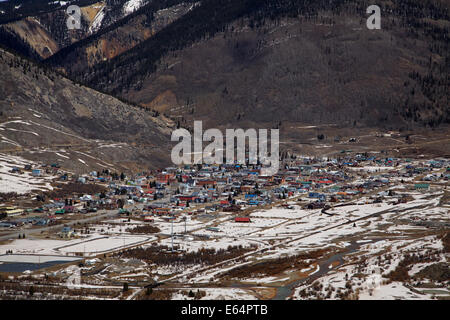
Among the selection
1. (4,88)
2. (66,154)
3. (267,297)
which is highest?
(4,88)

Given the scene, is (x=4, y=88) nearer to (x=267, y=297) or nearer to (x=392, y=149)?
(x=392, y=149)

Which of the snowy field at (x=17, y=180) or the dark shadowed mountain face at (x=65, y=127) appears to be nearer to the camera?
the snowy field at (x=17, y=180)

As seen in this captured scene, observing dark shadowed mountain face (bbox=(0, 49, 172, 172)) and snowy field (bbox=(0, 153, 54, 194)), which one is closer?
snowy field (bbox=(0, 153, 54, 194))

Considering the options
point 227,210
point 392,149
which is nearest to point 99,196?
point 227,210

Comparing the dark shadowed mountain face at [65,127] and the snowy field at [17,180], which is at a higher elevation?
the dark shadowed mountain face at [65,127]

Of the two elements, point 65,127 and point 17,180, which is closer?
point 17,180

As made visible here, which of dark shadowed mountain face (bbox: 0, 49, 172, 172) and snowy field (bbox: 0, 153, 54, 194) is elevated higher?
dark shadowed mountain face (bbox: 0, 49, 172, 172)

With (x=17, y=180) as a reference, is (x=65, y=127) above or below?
above
